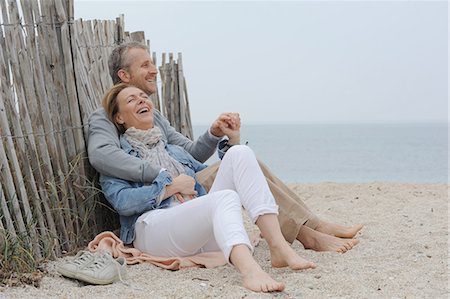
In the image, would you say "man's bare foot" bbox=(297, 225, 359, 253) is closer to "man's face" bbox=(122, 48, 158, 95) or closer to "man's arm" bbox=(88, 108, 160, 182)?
"man's arm" bbox=(88, 108, 160, 182)

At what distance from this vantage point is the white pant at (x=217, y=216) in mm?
2912

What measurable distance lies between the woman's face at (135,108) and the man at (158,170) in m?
0.09

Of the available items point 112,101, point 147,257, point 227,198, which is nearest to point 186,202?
point 227,198

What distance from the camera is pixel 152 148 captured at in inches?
140

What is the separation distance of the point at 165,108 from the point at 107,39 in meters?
0.75

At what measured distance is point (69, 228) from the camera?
3.51 meters

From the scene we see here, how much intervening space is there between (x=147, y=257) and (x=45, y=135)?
2.41ft

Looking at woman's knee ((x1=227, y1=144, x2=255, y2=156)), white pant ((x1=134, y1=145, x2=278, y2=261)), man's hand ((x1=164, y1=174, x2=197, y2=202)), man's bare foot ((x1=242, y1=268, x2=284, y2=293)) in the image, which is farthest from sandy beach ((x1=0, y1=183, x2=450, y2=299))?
woman's knee ((x1=227, y1=144, x2=255, y2=156))

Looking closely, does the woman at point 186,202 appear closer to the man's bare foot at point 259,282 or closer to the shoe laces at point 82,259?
A: the man's bare foot at point 259,282

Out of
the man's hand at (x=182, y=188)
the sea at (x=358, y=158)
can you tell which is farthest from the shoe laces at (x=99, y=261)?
the sea at (x=358, y=158)

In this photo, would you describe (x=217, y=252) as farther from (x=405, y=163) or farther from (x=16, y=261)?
(x=405, y=163)

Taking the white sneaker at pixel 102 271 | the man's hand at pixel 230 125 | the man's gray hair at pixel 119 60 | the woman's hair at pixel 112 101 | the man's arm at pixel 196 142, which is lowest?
the white sneaker at pixel 102 271

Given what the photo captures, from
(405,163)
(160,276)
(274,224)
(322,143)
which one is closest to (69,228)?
(160,276)

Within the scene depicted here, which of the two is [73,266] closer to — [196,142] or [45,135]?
[45,135]
